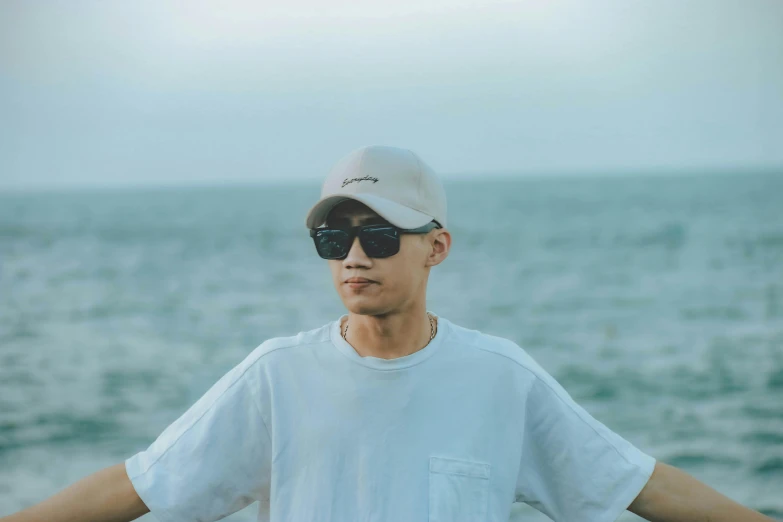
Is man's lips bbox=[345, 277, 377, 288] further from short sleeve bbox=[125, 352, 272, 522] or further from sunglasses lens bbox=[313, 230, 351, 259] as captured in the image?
short sleeve bbox=[125, 352, 272, 522]

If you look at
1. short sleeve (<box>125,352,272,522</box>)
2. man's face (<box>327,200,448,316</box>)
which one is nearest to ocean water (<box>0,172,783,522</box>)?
short sleeve (<box>125,352,272,522</box>)

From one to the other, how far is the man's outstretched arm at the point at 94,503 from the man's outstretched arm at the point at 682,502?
113 centimetres

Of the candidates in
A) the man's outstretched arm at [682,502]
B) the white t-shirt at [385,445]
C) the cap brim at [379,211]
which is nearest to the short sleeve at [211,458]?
the white t-shirt at [385,445]

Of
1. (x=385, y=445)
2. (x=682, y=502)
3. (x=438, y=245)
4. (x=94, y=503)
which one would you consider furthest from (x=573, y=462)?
(x=94, y=503)

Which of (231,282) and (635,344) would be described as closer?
(635,344)

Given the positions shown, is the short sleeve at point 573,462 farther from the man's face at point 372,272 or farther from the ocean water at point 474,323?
the ocean water at point 474,323

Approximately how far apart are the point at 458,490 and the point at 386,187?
0.72 meters

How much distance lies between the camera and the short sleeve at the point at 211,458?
2.11m

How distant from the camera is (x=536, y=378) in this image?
2.22 m

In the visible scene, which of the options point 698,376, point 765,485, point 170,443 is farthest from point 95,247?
point 170,443

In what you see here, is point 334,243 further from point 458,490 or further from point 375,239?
point 458,490

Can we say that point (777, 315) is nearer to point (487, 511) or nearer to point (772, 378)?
point (772, 378)

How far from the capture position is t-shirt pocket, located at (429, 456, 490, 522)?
6.86 ft

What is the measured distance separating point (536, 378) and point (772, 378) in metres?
13.8
